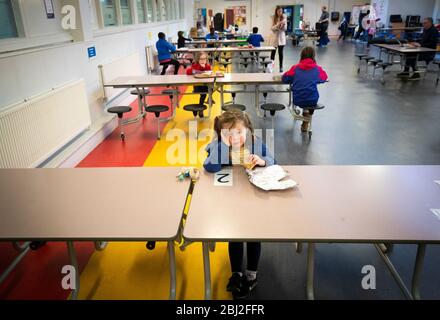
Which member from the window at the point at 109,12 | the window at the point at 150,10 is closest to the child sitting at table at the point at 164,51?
the window at the point at 150,10

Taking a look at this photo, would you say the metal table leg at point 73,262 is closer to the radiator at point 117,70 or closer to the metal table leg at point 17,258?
the metal table leg at point 17,258

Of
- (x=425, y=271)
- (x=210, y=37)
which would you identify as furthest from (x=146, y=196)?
(x=210, y=37)

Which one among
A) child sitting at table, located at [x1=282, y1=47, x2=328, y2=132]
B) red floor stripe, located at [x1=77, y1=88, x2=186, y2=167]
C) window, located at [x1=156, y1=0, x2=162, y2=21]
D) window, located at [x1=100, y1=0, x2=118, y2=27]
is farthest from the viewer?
window, located at [x1=156, y1=0, x2=162, y2=21]

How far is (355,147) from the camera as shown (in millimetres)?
4562

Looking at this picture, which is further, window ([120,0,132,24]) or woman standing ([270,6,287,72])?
woman standing ([270,6,287,72])

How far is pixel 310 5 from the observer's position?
21.0 m

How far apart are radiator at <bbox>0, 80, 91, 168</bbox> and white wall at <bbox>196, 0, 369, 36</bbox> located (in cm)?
1866

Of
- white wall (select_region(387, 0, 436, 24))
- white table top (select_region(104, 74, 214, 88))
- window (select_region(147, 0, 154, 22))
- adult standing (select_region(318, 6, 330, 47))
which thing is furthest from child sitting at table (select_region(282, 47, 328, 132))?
white wall (select_region(387, 0, 436, 24))

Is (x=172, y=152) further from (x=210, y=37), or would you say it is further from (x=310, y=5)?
(x=310, y=5)

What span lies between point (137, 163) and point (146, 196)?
240 cm

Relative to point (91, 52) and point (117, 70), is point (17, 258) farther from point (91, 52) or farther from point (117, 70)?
point (117, 70)

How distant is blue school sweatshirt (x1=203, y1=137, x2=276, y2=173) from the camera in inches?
83.4

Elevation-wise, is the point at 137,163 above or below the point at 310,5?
below

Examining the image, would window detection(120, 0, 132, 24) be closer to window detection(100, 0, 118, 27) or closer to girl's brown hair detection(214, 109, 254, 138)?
window detection(100, 0, 118, 27)
